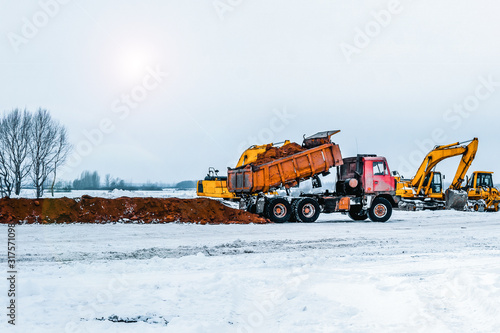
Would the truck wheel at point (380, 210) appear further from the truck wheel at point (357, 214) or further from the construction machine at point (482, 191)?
the construction machine at point (482, 191)

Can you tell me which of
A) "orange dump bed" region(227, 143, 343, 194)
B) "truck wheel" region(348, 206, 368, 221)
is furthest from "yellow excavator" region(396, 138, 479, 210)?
"orange dump bed" region(227, 143, 343, 194)

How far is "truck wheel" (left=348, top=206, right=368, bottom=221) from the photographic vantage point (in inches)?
842

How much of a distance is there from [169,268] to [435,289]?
433 centimetres

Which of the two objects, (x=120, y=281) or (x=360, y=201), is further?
(x=360, y=201)

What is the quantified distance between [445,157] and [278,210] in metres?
13.0

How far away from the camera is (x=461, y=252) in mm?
11273

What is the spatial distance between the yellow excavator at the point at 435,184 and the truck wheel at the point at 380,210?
7.18 m

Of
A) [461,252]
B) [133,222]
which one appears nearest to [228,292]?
[461,252]

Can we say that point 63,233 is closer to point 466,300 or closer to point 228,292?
point 228,292

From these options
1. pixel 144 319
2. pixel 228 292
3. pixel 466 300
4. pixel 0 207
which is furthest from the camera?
pixel 0 207

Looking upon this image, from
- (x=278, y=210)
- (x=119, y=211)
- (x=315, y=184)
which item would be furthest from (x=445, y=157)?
(x=119, y=211)

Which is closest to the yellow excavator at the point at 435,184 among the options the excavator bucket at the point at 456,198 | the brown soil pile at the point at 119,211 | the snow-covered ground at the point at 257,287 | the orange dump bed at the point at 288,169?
the excavator bucket at the point at 456,198

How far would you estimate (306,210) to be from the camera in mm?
20203

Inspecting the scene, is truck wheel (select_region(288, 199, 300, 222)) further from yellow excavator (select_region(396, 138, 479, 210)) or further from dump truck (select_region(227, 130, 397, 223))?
yellow excavator (select_region(396, 138, 479, 210))
